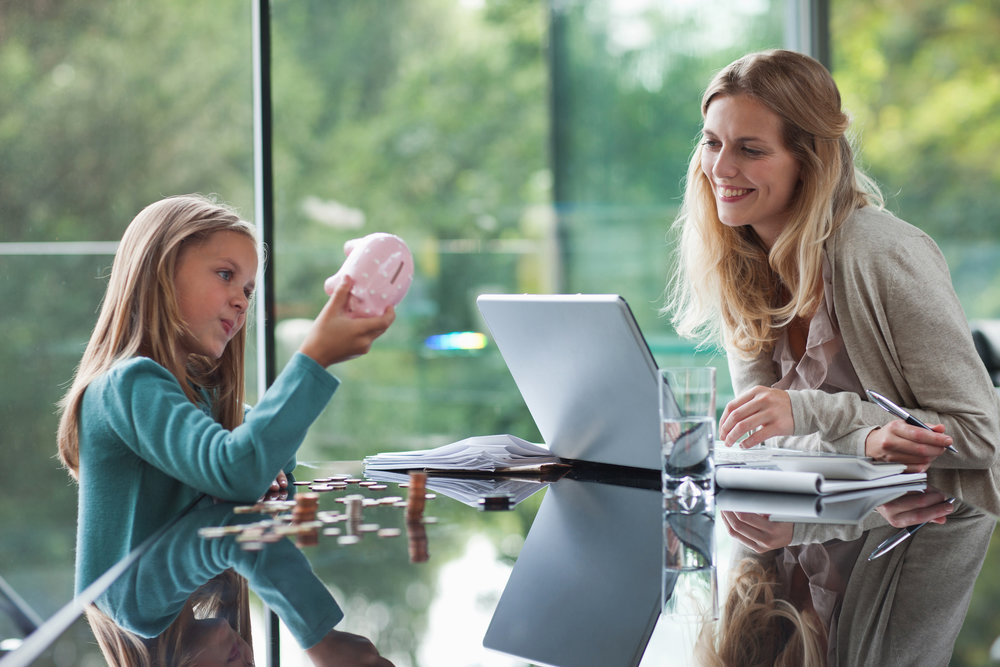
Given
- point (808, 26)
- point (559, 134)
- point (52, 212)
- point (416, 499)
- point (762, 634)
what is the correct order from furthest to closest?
1. point (559, 134)
2. point (808, 26)
3. point (52, 212)
4. point (416, 499)
5. point (762, 634)

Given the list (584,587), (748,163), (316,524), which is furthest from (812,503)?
(748,163)

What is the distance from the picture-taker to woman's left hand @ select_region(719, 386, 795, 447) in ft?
4.76

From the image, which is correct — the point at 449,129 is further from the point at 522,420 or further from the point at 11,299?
the point at 11,299

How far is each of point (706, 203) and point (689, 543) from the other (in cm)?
121

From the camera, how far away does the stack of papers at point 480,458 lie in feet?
5.13

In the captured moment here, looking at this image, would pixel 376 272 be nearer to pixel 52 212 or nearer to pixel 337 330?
pixel 337 330

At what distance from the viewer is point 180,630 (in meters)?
0.72

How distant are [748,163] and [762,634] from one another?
132 cm

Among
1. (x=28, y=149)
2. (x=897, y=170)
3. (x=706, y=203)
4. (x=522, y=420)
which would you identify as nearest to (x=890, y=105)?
(x=897, y=170)

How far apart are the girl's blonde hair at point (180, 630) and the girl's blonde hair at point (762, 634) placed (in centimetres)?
34

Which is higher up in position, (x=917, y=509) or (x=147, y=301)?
(x=147, y=301)

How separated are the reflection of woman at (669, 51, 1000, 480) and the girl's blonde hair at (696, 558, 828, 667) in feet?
2.23

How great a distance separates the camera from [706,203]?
6.82 ft

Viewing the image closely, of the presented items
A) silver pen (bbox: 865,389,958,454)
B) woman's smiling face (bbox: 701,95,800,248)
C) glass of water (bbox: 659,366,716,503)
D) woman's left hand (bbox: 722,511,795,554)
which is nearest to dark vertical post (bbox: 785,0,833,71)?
woman's smiling face (bbox: 701,95,800,248)
